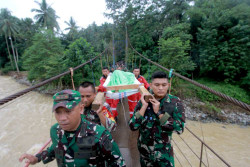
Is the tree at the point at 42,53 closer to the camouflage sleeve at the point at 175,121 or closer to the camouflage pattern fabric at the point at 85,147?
the camouflage pattern fabric at the point at 85,147

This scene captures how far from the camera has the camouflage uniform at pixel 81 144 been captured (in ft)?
2.30

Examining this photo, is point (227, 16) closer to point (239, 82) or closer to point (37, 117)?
point (239, 82)

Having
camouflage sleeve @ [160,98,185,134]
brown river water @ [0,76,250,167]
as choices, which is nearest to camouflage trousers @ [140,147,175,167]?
camouflage sleeve @ [160,98,185,134]

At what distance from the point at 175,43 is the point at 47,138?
10.1 metres

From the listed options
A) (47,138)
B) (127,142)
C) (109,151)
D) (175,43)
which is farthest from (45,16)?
(109,151)

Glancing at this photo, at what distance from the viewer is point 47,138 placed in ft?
23.9

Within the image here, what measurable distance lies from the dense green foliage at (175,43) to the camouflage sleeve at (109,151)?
6.12 meters

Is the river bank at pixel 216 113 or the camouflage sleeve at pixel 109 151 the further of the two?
the river bank at pixel 216 113

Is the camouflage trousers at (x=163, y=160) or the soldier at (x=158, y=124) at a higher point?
the soldier at (x=158, y=124)

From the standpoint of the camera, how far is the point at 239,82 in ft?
32.1

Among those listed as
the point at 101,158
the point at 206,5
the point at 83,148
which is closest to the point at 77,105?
the point at 83,148

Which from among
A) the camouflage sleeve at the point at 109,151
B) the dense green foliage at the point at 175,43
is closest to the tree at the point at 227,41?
the dense green foliage at the point at 175,43

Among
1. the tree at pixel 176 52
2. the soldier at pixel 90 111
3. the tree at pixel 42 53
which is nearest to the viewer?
the soldier at pixel 90 111

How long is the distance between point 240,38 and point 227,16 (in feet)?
5.98
